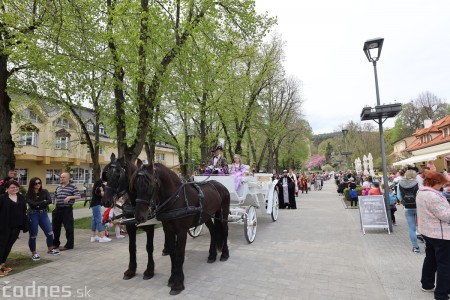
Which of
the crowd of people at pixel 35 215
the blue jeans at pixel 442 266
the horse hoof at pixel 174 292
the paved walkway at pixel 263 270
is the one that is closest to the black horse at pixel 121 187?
the paved walkway at pixel 263 270

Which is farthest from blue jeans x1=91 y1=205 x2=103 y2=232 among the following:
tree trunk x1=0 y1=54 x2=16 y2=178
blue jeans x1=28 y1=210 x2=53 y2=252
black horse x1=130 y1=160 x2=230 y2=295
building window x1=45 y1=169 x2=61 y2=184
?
building window x1=45 y1=169 x2=61 y2=184

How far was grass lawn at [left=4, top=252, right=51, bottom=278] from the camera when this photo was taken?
5324 millimetres

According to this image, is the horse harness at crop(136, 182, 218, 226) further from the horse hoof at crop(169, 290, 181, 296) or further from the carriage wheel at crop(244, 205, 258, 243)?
the carriage wheel at crop(244, 205, 258, 243)

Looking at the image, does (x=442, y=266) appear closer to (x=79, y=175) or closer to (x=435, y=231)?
(x=435, y=231)

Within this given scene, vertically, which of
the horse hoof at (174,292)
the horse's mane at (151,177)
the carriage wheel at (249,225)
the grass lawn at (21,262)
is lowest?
the horse hoof at (174,292)

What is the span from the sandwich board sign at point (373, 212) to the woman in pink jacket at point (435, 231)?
4204 millimetres

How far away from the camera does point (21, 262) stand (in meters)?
5.71

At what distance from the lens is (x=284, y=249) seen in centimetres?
651

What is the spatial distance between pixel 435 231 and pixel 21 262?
25.4 ft

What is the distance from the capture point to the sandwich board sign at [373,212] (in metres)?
→ 8.09

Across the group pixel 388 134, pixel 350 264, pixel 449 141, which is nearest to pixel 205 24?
pixel 350 264

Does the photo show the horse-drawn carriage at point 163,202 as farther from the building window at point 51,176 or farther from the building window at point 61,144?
the building window at point 51,176

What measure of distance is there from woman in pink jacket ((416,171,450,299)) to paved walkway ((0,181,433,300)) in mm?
297

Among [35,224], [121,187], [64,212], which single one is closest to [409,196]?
[121,187]
